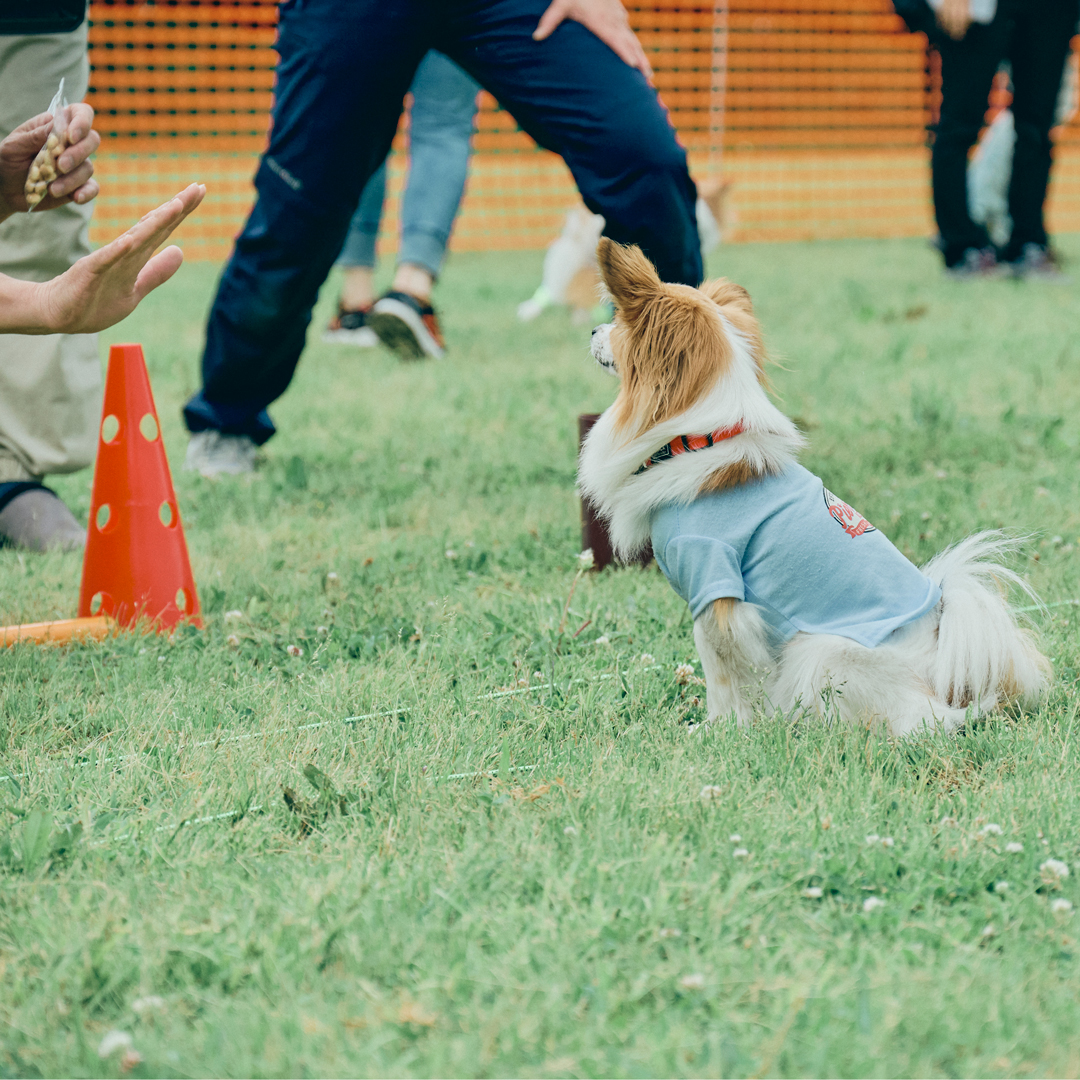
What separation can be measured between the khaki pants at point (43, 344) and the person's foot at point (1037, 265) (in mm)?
6908

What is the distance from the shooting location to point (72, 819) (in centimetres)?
212

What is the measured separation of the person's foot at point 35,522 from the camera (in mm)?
3736

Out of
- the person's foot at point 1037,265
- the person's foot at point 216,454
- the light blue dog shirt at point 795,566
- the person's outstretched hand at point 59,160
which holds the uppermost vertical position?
the person's outstretched hand at point 59,160

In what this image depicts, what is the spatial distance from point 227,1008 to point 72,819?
661mm

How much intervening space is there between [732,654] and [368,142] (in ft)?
7.55

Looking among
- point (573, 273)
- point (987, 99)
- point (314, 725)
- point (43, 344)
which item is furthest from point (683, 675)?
point (987, 99)

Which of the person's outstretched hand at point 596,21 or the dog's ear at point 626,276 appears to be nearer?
the dog's ear at point 626,276

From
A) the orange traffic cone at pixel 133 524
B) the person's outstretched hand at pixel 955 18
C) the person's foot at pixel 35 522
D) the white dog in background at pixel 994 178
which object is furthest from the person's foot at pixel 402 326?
the white dog in background at pixel 994 178

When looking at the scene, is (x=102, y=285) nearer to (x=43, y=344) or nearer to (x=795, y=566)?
(x=795, y=566)

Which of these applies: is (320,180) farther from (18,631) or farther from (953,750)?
(953,750)

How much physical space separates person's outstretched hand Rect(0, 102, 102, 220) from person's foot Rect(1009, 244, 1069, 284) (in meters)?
7.50

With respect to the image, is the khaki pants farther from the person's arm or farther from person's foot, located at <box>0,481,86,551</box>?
the person's arm

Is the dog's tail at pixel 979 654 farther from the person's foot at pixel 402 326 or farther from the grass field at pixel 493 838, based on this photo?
the person's foot at pixel 402 326

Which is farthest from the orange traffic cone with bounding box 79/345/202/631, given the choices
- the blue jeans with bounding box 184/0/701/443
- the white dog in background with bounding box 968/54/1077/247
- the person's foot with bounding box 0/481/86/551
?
the white dog in background with bounding box 968/54/1077/247
